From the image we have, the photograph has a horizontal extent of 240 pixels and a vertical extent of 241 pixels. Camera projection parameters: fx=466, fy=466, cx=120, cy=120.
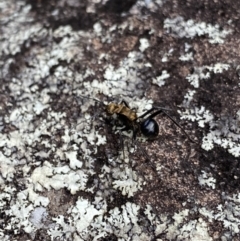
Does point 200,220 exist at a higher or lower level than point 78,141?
lower

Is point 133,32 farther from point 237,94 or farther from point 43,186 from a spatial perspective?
point 43,186

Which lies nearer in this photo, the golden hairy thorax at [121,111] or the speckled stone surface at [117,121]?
the speckled stone surface at [117,121]

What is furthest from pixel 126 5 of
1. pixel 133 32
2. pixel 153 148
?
pixel 153 148

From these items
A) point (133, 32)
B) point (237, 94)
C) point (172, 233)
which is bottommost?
point (172, 233)

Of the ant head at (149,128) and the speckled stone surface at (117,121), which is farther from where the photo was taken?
the ant head at (149,128)

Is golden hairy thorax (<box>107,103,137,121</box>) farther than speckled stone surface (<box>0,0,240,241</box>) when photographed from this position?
Yes

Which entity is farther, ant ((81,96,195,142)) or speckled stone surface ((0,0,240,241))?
ant ((81,96,195,142))
